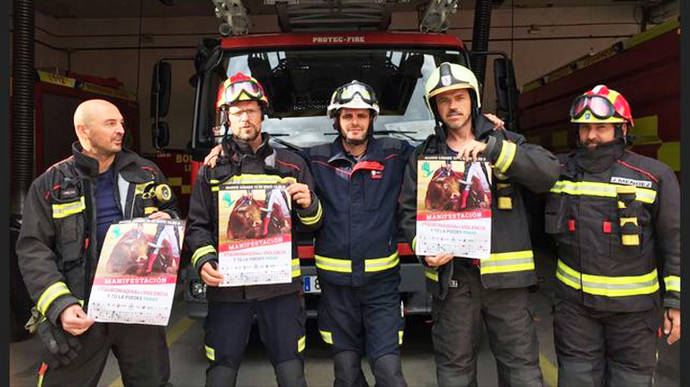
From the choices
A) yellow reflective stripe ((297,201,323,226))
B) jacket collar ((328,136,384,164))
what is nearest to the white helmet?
jacket collar ((328,136,384,164))

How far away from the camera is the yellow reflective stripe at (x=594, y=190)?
2.44 meters

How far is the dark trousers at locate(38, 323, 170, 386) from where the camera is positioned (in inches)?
91.4

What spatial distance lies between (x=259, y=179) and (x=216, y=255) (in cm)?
43

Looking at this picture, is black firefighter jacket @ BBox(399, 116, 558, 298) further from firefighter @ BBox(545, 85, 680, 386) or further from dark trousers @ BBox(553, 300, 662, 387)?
dark trousers @ BBox(553, 300, 662, 387)

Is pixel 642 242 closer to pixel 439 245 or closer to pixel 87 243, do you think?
pixel 439 245

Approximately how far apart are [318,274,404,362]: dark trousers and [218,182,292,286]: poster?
0.41 m

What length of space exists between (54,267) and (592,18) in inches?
527

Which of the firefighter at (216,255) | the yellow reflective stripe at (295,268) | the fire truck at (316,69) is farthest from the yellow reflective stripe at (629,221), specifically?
the fire truck at (316,69)

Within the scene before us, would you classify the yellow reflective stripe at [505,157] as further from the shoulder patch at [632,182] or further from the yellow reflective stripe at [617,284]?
the yellow reflective stripe at [617,284]

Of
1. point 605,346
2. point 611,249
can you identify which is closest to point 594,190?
point 611,249

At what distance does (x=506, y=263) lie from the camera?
8.02ft

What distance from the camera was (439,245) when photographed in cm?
240

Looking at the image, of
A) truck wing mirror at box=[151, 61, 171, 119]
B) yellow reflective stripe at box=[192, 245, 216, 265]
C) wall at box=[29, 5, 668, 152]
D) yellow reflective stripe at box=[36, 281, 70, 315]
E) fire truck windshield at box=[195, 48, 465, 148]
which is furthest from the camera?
wall at box=[29, 5, 668, 152]

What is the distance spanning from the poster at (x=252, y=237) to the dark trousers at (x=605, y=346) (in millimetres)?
1459
